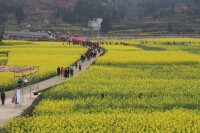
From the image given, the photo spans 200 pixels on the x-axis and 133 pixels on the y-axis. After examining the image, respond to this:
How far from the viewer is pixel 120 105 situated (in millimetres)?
28359

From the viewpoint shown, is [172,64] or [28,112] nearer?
[28,112]

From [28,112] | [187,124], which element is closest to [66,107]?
[28,112]

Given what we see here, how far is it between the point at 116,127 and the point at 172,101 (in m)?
7.32

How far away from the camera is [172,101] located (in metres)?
29.3

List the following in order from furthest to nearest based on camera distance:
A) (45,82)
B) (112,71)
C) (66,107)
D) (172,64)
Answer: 1. (172,64)
2. (112,71)
3. (45,82)
4. (66,107)

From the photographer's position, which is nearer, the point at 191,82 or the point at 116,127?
the point at 116,127

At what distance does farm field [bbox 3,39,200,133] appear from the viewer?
2297 centimetres

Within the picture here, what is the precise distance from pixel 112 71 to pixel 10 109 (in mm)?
18403

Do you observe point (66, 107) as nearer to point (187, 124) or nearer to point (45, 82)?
point (187, 124)

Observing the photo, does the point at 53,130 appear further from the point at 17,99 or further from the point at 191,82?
the point at 191,82

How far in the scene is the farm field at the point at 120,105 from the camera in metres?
23.0

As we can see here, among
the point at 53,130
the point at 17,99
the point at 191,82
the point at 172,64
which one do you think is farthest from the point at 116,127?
the point at 172,64

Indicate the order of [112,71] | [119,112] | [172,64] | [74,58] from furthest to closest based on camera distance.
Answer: [74,58], [172,64], [112,71], [119,112]

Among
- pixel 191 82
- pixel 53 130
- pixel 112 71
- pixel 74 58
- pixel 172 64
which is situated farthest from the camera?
pixel 74 58
